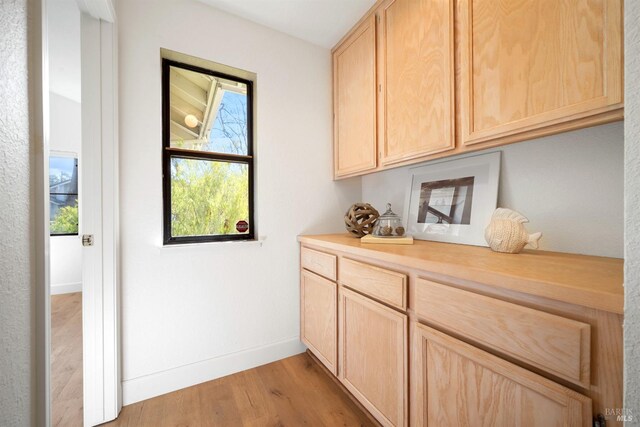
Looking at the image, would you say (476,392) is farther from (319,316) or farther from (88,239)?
(88,239)

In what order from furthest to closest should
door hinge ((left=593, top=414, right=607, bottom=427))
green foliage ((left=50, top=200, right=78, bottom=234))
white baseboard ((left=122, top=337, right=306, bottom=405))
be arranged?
green foliage ((left=50, top=200, right=78, bottom=234))
white baseboard ((left=122, top=337, right=306, bottom=405))
door hinge ((left=593, top=414, right=607, bottom=427))

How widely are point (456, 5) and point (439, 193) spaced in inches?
36.3

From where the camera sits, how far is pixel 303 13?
176 cm

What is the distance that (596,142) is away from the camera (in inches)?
39.9

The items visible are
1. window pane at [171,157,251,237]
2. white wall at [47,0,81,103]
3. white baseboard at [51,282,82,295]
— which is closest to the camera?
window pane at [171,157,251,237]

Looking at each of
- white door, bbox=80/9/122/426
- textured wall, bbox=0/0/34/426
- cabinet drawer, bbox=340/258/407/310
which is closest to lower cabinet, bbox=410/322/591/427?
cabinet drawer, bbox=340/258/407/310

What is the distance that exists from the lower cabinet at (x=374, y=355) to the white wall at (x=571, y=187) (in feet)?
2.56

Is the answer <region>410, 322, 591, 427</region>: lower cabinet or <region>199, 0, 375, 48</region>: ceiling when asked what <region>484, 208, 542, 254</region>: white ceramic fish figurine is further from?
<region>199, 0, 375, 48</region>: ceiling

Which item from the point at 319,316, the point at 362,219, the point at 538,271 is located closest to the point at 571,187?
the point at 538,271

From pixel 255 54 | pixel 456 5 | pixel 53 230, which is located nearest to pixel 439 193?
pixel 456 5

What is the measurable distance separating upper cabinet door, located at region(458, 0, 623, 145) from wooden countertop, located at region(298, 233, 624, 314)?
49cm

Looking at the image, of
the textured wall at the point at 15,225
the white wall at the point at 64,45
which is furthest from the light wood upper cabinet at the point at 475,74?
the white wall at the point at 64,45

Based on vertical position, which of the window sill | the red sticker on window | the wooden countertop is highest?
the red sticker on window

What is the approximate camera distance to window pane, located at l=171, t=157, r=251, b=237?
171 cm
